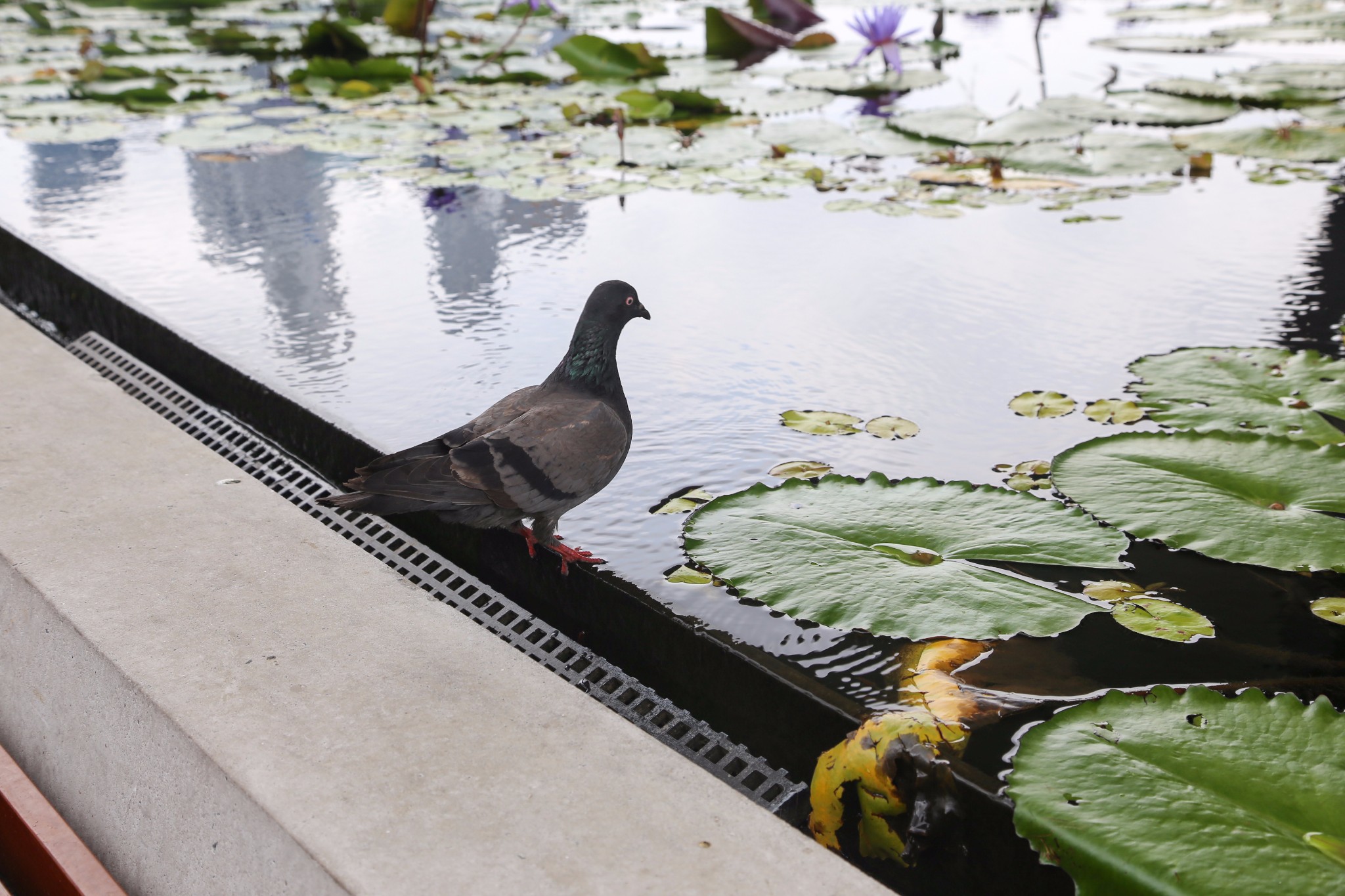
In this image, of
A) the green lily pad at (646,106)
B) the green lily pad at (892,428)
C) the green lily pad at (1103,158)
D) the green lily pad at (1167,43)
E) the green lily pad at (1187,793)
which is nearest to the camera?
the green lily pad at (1187,793)

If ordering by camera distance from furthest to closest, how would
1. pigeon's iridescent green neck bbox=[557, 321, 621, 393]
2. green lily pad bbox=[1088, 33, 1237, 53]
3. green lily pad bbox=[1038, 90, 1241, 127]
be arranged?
1. green lily pad bbox=[1088, 33, 1237, 53]
2. green lily pad bbox=[1038, 90, 1241, 127]
3. pigeon's iridescent green neck bbox=[557, 321, 621, 393]

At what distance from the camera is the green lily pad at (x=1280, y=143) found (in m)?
3.85

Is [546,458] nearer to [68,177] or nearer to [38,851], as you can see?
[38,851]

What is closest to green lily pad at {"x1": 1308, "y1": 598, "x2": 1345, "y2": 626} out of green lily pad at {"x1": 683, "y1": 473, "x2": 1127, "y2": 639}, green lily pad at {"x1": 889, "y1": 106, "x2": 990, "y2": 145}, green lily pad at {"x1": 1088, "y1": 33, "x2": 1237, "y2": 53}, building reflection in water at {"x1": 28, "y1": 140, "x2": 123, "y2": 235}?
green lily pad at {"x1": 683, "y1": 473, "x2": 1127, "y2": 639}

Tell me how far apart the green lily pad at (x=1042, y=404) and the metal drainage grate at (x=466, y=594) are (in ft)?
3.47

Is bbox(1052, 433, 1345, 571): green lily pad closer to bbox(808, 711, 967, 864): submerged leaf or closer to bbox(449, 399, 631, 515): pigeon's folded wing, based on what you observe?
bbox(808, 711, 967, 864): submerged leaf

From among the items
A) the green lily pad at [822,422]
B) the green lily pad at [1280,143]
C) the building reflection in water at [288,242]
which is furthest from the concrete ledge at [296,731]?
the green lily pad at [1280,143]

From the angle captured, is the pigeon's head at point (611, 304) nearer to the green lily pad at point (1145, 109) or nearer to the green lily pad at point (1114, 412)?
the green lily pad at point (1114, 412)

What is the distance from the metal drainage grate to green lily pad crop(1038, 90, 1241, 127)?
3709 millimetres

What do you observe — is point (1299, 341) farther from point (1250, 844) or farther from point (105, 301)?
point (105, 301)

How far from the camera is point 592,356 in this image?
5.89 feet

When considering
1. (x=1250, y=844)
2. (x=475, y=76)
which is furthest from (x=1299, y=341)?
(x=475, y=76)

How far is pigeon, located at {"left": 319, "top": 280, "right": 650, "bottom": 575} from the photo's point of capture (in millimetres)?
1594

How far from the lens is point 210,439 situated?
232 centimetres
